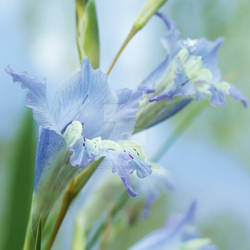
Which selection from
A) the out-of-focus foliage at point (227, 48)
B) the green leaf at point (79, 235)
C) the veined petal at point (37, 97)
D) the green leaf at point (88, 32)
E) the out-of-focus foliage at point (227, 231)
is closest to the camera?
the veined petal at point (37, 97)

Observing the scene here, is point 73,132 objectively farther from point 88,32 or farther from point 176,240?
point 176,240

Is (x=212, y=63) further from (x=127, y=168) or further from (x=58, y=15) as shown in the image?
(x=58, y=15)

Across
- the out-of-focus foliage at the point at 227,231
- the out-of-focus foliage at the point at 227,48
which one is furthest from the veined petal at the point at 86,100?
the out-of-focus foliage at the point at 227,48

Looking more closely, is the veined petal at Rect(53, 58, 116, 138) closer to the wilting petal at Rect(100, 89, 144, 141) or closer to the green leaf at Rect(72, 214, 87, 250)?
the wilting petal at Rect(100, 89, 144, 141)

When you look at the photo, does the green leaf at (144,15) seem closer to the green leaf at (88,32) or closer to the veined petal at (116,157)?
the green leaf at (88,32)

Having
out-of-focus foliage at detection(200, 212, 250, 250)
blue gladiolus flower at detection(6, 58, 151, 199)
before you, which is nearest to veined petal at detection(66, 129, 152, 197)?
blue gladiolus flower at detection(6, 58, 151, 199)

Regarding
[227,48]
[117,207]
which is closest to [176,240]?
[117,207]
